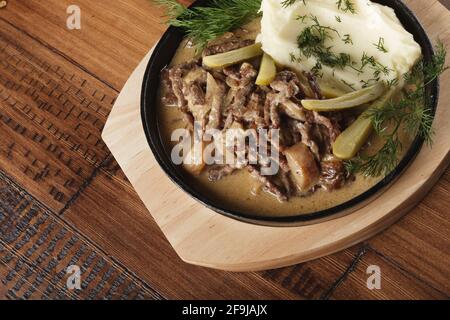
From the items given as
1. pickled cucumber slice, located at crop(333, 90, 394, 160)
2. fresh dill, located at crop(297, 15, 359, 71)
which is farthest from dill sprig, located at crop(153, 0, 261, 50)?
pickled cucumber slice, located at crop(333, 90, 394, 160)

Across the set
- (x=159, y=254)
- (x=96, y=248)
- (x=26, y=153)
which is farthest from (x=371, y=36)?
(x=26, y=153)

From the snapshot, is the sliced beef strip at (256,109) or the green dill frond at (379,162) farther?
the sliced beef strip at (256,109)

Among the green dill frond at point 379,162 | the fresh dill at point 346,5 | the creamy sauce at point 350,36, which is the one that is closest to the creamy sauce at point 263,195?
the green dill frond at point 379,162

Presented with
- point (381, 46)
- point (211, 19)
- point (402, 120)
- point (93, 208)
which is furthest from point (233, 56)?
point (93, 208)

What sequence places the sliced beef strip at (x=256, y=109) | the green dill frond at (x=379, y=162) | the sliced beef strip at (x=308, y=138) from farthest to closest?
the sliced beef strip at (x=256, y=109) → the sliced beef strip at (x=308, y=138) → the green dill frond at (x=379, y=162)

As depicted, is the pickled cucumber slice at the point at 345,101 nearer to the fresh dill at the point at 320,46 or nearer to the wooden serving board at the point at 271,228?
the fresh dill at the point at 320,46

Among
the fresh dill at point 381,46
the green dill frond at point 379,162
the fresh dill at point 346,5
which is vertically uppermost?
the fresh dill at point 346,5
